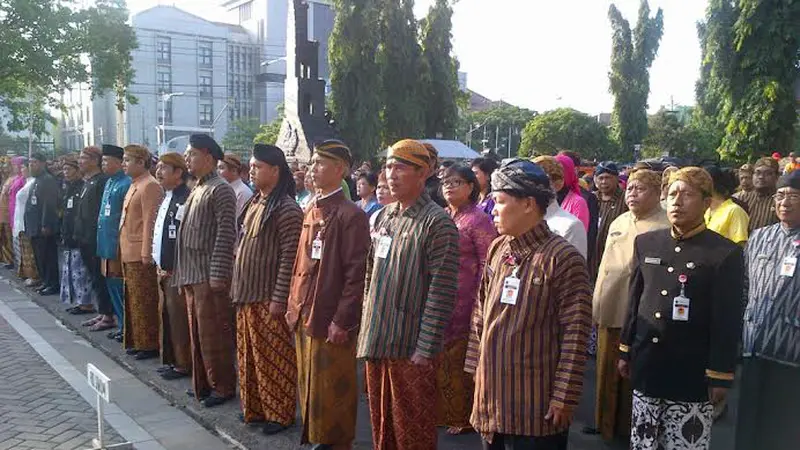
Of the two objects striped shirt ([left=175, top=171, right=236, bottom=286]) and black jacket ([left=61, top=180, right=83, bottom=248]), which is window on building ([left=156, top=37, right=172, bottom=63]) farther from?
striped shirt ([left=175, top=171, right=236, bottom=286])

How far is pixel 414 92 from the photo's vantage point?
99.7ft

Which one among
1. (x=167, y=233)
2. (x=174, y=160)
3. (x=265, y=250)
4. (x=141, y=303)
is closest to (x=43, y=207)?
(x=141, y=303)

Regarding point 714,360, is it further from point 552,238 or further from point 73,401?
point 73,401

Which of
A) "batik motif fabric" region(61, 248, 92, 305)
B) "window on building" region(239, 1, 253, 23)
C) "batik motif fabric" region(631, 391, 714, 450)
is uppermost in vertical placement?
"window on building" region(239, 1, 253, 23)

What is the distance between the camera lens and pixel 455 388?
4.89 m

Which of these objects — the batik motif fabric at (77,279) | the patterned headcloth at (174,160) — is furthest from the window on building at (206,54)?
the patterned headcloth at (174,160)

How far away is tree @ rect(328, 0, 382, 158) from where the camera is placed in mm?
29094

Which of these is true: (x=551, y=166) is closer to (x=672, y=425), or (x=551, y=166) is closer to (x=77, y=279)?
(x=672, y=425)

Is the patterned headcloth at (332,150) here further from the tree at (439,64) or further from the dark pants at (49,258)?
the tree at (439,64)

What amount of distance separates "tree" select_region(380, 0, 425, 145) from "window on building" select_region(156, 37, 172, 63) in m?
50.3

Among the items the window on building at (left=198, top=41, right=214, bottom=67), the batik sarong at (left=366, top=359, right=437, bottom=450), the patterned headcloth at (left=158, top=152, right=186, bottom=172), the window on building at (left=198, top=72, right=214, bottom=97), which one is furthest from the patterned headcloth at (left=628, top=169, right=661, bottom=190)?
the window on building at (left=198, top=72, right=214, bottom=97)

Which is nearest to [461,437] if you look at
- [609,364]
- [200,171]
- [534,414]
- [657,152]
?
Answer: [609,364]

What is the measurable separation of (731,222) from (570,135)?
45152 millimetres

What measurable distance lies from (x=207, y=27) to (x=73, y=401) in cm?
7849
